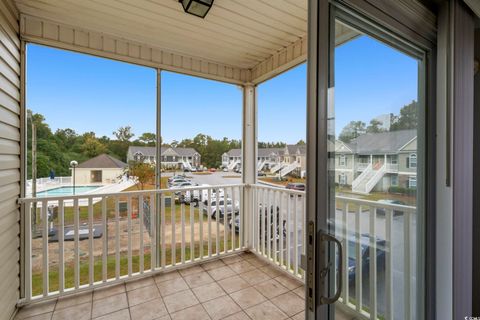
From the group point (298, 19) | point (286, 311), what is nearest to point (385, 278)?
point (286, 311)

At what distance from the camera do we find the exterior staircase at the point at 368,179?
3.21 ft

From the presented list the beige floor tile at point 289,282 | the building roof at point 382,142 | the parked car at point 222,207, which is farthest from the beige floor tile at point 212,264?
the building roof at point 382,142

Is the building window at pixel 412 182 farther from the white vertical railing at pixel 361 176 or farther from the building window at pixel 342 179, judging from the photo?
the building window at pixel 342 179

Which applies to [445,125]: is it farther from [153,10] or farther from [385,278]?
[153,10]

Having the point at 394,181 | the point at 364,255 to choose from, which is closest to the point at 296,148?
the point at 394,181

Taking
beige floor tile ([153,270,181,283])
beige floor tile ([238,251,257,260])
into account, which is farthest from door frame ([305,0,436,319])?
beige floor tile ([238,251,257,260])

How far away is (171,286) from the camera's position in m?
2.46

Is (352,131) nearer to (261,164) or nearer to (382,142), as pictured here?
(382,142)

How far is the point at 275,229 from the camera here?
289cm

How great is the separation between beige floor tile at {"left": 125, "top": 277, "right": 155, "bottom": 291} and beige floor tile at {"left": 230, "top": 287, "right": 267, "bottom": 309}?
93 cm

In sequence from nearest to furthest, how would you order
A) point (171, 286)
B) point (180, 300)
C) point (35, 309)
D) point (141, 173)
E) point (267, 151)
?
point (35, 309) → point (180, 300) → point (171, 286) → point (141, 173) → point (267, 151)

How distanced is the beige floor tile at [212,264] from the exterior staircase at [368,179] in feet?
7.84

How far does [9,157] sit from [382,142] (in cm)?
261

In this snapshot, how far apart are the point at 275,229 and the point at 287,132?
1206mm
